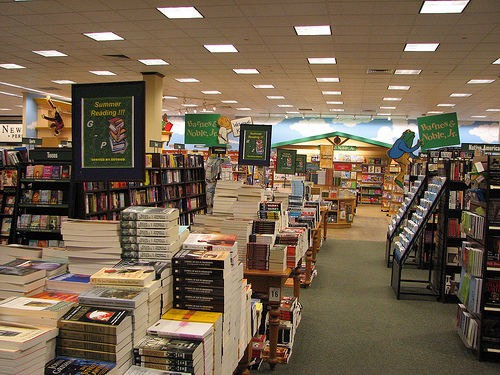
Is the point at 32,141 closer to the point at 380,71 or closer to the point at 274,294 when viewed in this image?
the point at 274,294

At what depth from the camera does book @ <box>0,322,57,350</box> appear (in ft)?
4.63

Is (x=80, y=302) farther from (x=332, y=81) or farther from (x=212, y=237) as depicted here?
(x=332, y=81)

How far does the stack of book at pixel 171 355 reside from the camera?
5.32ft

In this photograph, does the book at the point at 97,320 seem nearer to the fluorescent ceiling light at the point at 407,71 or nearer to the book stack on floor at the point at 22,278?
the book stack on floor at the point at 22,278

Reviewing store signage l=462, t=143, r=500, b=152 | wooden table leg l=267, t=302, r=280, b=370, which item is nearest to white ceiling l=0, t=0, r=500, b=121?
store signage l=462, t=143, r=500, b=152

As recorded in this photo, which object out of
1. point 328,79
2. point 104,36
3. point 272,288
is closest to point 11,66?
point 104,36

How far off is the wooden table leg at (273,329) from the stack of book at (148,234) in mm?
1511

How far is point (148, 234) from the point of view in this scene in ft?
7.02

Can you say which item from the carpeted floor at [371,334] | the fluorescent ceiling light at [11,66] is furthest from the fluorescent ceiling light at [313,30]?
the fluorescent ceiling light at [11,66]

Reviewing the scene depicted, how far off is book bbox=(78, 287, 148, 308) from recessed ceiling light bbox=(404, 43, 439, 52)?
7.35m

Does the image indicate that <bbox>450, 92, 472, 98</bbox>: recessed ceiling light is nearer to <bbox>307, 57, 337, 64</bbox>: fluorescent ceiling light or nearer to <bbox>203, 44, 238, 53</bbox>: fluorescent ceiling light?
<bbox>307, 57, 337, 64</bbox>: fluorescent ceiling light

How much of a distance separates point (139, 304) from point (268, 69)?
29.0ft

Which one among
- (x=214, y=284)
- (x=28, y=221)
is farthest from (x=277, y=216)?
(x=28, y=221)

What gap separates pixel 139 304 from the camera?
1725mm
